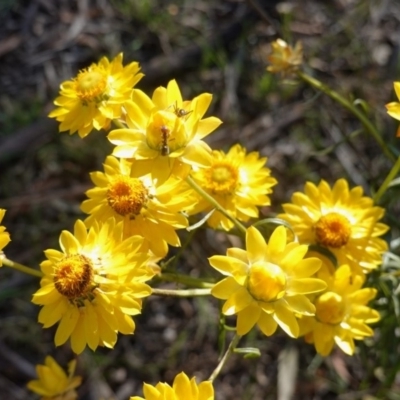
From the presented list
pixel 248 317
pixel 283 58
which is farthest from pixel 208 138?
pixel 248 317

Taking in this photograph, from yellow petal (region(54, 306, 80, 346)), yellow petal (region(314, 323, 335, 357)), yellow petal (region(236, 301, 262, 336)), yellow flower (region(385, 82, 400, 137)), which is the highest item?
yellow flower (region(385, 82, 400, 137))

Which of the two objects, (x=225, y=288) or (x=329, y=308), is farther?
(x=329, y=308)

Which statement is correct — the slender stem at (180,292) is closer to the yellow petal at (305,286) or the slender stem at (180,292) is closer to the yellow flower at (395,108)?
the yellow petal at (305,286)

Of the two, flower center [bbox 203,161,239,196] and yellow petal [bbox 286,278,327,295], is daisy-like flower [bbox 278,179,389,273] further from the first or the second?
yellow petal [bbox 286,278,327,295]

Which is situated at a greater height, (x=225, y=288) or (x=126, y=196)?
(x=126, y=196)

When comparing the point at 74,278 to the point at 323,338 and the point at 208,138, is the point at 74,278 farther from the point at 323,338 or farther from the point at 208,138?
the point at 208,138

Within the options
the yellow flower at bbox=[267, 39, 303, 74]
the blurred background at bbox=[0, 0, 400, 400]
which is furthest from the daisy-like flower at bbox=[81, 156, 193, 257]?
the blurred background at bbox=[0, 0, 400, 400]

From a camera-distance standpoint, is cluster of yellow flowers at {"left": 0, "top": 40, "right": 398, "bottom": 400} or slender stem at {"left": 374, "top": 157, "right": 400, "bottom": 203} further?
slender stem at {"left": 374, "top": 157, "right": 400, "bottom": 203}
